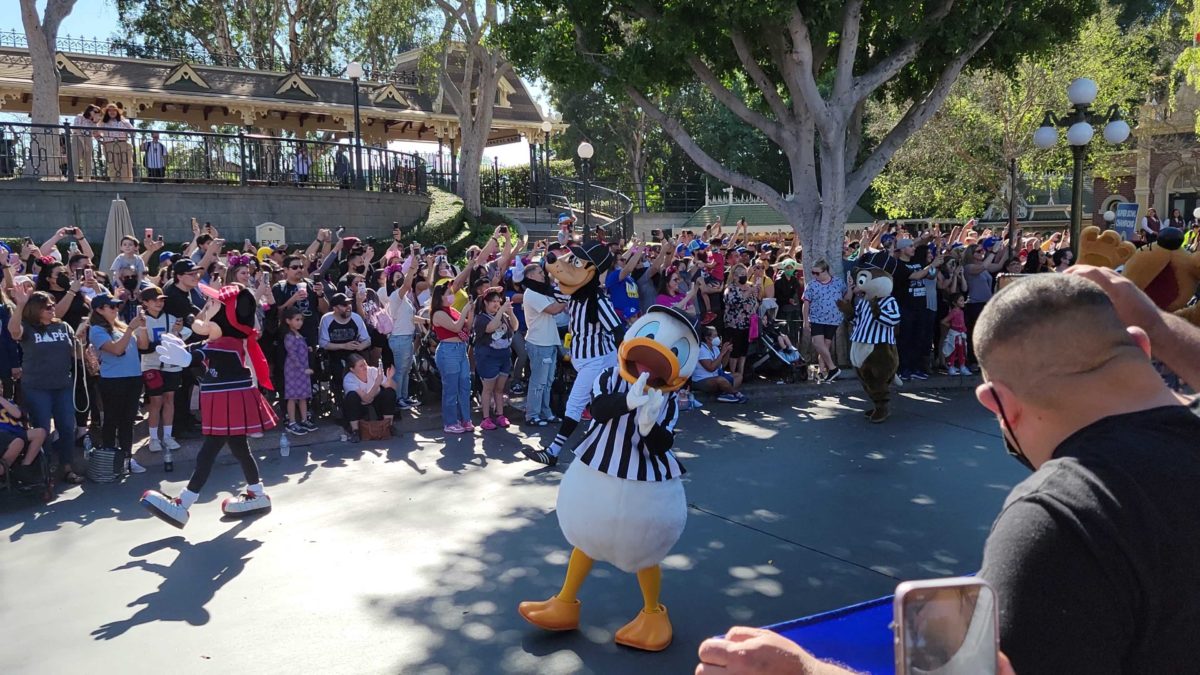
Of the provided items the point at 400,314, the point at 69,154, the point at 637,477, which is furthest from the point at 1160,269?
the point at 69,154

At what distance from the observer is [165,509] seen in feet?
21.5

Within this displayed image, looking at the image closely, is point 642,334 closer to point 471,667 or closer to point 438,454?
point 471,667

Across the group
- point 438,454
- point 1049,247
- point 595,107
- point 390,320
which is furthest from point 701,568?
point 595,107

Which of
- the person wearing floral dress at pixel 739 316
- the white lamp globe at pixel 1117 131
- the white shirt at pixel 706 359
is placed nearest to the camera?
the white shirt at pixel 706 359

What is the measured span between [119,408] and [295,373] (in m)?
1.90

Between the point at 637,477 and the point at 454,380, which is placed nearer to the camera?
the point at 637,477

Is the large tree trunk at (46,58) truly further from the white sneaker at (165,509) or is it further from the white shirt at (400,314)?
the white sneaker at (165,509)

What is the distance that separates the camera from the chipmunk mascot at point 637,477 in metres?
4.67

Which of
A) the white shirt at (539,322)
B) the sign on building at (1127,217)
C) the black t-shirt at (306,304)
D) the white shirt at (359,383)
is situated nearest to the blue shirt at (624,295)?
the white shirt at (539,322)

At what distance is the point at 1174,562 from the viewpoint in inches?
61.1

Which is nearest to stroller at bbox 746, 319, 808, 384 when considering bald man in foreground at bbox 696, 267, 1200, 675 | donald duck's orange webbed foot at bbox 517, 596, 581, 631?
donald duck's orange webbed foot at bbox 517, 596, 581, 631

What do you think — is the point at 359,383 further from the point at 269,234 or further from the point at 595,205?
the point at 595,205

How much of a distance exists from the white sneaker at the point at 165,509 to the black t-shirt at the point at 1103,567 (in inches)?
249

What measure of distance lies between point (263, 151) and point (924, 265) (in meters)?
13.9
